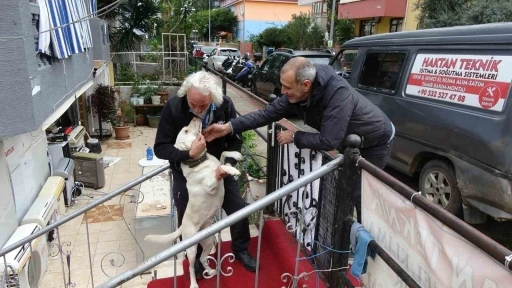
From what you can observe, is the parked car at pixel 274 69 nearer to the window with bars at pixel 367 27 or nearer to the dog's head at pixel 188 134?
the dog's head at pixel 188 134

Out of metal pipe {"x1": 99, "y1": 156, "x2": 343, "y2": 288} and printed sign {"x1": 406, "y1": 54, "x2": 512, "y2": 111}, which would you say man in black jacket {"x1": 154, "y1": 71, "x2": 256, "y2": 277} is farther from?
printed sign {"x1": 406, "y1": 54, "x2": 512, "y2": 111}

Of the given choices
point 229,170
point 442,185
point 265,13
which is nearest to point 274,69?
point 442,185

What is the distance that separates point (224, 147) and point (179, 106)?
435mm

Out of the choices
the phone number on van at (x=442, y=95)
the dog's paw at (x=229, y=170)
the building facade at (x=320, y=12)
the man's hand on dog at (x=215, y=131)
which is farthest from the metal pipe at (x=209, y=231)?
the building facade at (x=320, y=12)

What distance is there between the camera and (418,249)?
1.41m

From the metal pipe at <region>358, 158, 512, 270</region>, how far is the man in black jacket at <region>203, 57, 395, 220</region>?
63 centimetres

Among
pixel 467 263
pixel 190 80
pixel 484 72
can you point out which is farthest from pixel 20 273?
pixel 484 72

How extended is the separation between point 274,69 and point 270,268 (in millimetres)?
8429

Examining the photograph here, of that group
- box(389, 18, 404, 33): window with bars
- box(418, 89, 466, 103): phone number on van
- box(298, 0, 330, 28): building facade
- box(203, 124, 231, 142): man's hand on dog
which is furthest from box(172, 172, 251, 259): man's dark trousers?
box(298, 0, 330, 28): building facade

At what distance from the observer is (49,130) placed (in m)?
7.68

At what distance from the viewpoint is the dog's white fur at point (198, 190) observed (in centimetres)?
234

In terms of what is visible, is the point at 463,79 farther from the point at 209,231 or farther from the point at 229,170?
the point at 209,231

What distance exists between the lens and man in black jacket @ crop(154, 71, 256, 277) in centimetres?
227

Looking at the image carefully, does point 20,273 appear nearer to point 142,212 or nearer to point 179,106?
point 142,212
